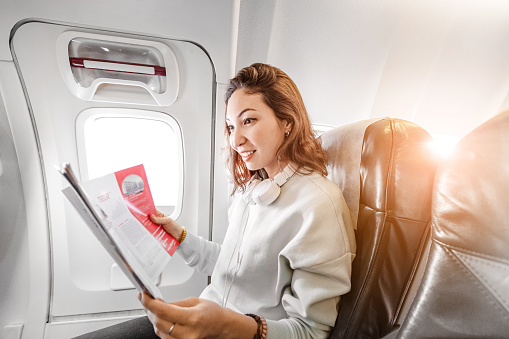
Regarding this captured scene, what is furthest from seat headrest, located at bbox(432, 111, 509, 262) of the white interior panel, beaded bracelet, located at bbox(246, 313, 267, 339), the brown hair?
the white interior panel

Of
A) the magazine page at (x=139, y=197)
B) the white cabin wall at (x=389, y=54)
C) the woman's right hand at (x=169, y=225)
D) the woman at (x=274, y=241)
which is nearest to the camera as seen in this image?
the woman at (x=274, y=241)

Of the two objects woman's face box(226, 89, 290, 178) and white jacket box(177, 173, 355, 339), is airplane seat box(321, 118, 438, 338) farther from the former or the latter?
woman's face box(226, 89, 290, 178)

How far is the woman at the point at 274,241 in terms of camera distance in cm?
81

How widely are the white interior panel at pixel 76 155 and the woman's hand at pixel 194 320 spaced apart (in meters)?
1.23

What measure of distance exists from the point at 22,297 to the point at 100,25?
1.93m

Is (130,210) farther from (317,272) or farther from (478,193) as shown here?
(478,193)

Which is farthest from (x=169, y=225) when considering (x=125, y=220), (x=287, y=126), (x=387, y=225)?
(x=387, y=225)

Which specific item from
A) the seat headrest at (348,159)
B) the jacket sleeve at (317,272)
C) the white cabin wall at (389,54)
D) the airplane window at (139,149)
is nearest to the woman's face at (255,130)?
the seat headrest at (348,159)

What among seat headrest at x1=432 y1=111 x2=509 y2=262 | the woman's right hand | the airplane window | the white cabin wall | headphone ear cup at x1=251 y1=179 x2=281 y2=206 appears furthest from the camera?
the airplane window

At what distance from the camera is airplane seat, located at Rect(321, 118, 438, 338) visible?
901 mm

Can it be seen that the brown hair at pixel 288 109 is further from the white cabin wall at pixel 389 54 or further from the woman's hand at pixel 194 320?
the woman's hand at pixel 194 320

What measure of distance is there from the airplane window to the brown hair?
863 millimetres

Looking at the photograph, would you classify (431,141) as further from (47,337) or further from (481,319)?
(47,337)

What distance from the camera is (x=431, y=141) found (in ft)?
3.23
